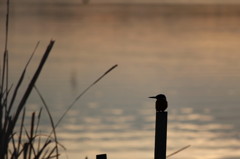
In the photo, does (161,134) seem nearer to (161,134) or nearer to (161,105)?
(161,134)

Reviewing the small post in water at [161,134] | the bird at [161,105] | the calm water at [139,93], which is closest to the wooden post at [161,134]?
the small post in water at [161,134]

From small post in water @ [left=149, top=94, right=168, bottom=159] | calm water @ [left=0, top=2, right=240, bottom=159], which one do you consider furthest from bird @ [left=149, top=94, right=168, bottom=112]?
calm water @ [left=0, top=2, right=240, bottom=159]

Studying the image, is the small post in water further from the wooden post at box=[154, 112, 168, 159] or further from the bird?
the bird

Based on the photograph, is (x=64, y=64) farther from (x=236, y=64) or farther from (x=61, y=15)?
(x=61, y=15)

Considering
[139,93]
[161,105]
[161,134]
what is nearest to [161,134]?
[161,134]

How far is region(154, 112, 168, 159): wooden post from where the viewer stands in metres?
4.41

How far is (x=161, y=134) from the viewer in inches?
175

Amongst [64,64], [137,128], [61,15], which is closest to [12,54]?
[64,64]

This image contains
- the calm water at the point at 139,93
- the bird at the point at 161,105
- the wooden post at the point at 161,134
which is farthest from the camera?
the calm water at the point at 139,93

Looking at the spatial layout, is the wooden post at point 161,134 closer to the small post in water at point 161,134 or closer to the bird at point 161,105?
the small post in water at point 161,134

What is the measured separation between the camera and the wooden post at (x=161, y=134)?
441 centimetres

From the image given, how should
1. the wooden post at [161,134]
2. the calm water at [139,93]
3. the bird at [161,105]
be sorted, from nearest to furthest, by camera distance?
the wooden post at [161,134], the bird at [161,105], the calm water at [139,93]

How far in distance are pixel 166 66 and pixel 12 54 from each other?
6.62 meters

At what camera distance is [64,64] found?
3269cm
